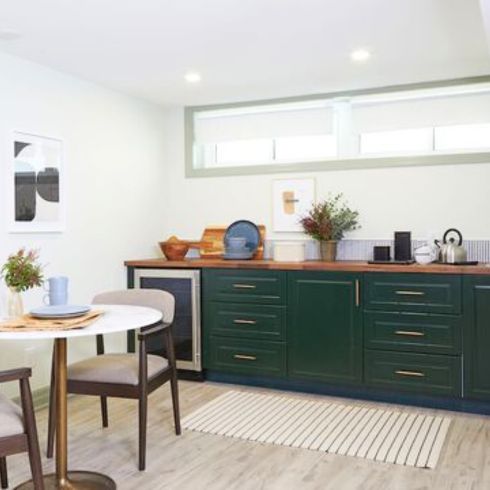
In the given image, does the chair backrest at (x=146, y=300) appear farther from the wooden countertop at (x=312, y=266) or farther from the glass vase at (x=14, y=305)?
the wooden countertop at (x=312, y=266)

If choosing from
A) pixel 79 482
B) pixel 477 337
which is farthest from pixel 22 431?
pixel 477 337

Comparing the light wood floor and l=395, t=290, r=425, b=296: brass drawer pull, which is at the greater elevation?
l=395, t=290, r=425, b=296: brass drawer pull

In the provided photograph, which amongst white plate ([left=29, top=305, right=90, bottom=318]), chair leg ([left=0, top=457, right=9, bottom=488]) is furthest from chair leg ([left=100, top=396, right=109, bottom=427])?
white plate ([left=29, top=305, right=90, bottom=318])

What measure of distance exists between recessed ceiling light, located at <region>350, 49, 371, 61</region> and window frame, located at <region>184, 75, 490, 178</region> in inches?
28.6

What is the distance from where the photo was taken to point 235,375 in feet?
14.4

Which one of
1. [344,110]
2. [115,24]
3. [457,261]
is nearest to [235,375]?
[457,261]

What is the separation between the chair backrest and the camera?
10.7 feet

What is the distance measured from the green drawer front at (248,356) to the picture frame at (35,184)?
1.48 metres

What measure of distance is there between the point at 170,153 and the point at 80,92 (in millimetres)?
1170

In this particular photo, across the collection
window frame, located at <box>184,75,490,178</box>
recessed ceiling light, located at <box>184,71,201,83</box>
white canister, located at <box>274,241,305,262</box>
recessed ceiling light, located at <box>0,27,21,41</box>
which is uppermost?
recessed ceiling light, located at <box>0,27,21,41</box>

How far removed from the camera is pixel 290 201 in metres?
4.69

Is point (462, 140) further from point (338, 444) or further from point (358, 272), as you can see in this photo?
point (338, 444)

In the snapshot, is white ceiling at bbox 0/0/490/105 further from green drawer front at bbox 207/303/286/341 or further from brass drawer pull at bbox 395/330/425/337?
brass drawer pull at bbox 395/330/425/337

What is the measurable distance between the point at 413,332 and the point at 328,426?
868 mm
